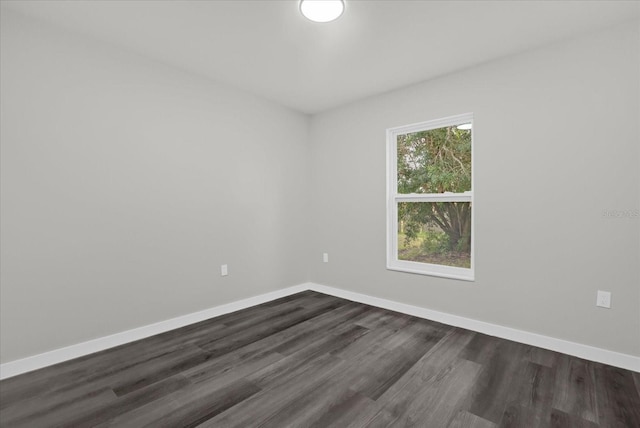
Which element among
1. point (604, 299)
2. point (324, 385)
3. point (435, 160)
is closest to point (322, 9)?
point (435, 160)

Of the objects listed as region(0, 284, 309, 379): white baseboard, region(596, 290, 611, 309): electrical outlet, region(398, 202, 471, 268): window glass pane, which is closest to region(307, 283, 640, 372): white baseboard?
region(596, 290, 611, 309): electrical outlet

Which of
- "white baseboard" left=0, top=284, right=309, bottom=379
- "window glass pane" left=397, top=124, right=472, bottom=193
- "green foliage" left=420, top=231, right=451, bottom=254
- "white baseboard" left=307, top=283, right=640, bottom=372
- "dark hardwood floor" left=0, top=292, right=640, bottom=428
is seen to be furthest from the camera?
"green foliage" left=420, top=231, right=451, bottom=254

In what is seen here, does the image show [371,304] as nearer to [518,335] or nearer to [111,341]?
[518,335]

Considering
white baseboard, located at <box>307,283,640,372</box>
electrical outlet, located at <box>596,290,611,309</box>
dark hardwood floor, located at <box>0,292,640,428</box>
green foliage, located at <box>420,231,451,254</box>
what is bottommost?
dark hardwood floor, located at <box>0,292,640,428</box>

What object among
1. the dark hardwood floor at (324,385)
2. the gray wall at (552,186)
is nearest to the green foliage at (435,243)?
the gray wall at (552,186)

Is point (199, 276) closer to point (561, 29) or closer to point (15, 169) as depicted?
point (15, 169)

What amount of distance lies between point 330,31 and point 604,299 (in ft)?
9.22

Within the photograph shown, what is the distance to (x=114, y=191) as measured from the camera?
2.53m

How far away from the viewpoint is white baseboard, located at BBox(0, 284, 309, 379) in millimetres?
2105

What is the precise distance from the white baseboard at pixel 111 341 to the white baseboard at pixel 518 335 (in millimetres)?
1487

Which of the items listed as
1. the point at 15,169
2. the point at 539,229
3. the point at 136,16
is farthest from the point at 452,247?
the point at 15,169

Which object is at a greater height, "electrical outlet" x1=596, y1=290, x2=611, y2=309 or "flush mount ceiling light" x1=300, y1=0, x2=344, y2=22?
"flush mount ceiling light" x1=300, y1=0, x2=344, y2=22

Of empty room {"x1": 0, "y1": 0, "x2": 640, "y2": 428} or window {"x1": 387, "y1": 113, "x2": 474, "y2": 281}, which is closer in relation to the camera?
Answer: empty room {"x1": 0, "y1": 0, "x2": 640, "y2": 428}

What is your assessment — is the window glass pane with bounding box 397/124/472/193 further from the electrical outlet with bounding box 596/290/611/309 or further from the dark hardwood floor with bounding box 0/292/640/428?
the dark hardwood floor with bounding box 0/292/640/428
